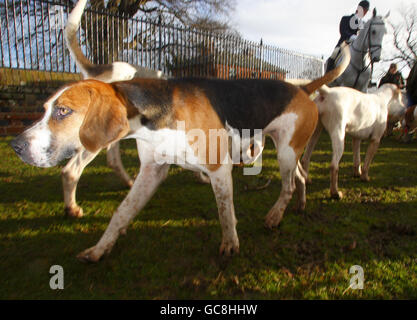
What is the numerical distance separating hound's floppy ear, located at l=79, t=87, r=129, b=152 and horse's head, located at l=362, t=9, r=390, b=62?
647cm

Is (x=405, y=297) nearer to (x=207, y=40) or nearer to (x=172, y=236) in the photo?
(x=172, y=236)

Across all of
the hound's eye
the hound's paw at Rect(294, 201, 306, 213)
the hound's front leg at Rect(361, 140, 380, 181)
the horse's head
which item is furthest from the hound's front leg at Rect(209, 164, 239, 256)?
the horse's head

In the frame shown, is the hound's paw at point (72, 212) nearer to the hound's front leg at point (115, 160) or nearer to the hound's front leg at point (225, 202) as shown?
the hound's front leg at point (115, 160)

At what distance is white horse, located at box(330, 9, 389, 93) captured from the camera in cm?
634

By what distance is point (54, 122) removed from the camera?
1.85 meters

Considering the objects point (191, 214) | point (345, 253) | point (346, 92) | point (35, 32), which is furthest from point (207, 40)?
point (345, 253)

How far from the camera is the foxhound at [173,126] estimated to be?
1.84 meters

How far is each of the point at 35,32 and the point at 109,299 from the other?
27.2 ft

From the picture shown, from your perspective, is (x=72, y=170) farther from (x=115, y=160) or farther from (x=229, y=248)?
(x=229, y=248)

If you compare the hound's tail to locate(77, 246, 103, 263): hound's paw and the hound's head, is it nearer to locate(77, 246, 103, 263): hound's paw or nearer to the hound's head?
the hound's head

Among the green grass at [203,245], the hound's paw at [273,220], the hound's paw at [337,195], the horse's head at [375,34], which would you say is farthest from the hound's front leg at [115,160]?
the horse's head at [375,34]

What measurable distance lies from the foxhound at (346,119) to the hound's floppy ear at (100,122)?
3.03m

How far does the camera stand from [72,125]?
187 centimetres

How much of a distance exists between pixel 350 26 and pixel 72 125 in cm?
751
